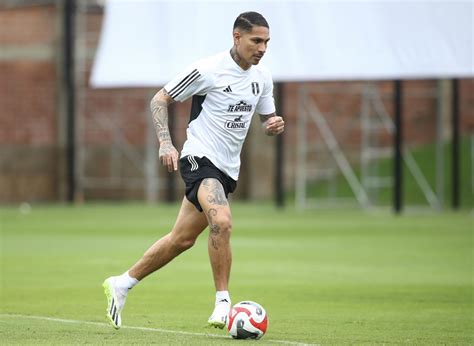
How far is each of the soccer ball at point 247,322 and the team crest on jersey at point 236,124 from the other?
146cm

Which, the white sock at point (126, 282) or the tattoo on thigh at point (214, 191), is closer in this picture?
the tattoo on thigh at point (214, 191)

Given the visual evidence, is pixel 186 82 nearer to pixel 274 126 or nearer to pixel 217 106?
pixel 217 106

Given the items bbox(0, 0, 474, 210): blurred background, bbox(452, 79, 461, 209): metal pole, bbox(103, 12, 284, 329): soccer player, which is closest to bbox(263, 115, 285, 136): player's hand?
bbox(103, 12, 284, 329): soccer player

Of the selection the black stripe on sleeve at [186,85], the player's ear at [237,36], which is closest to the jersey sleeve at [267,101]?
the player's ear at [237,36]

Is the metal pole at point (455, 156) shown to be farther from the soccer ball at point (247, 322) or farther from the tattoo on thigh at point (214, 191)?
the soccer ball at point (247, 322)

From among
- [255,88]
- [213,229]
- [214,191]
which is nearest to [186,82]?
[255,88]

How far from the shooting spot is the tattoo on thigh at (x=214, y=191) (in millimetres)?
9477

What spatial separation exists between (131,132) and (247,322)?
27845mm

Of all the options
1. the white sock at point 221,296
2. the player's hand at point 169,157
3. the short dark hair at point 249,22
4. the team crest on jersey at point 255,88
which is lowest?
the white sock at point 221,296

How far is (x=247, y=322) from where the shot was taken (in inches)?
359

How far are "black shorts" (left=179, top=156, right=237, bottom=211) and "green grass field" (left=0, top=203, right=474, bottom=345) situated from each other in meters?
1.05

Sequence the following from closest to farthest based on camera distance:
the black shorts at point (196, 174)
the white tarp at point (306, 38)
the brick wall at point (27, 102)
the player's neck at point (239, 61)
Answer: the black shorts at point (196, 174) → the player's neck at point (239, 61) → the white tarp at point (306, 38) → the brick wall at point (27, 102)

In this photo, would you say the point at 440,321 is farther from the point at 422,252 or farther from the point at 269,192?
the point at 269,192

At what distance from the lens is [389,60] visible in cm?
2697
